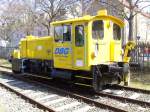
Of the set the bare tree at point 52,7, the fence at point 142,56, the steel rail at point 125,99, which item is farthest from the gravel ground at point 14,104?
the bare tree at point 52,7

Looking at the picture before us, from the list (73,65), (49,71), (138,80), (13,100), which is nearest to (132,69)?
Answer: (138,80)

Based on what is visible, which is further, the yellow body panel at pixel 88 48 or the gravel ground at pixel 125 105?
the yellow body panel at pixel 88 48

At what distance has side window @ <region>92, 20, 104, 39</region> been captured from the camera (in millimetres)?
13312

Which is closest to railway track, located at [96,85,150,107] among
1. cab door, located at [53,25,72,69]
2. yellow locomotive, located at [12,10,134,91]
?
yellow locomotive, located at [12,10,134,91]

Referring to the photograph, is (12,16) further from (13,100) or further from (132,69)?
(13,100)

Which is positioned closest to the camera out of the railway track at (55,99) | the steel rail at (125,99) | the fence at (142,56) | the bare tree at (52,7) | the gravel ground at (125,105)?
the gravel ground at (125,105)

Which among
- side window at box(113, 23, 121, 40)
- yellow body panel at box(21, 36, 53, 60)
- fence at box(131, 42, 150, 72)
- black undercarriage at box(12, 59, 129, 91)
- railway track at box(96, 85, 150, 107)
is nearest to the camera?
railway track at box(96, 85, 150, 107)

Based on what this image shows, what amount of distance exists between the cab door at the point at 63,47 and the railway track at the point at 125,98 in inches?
79.5

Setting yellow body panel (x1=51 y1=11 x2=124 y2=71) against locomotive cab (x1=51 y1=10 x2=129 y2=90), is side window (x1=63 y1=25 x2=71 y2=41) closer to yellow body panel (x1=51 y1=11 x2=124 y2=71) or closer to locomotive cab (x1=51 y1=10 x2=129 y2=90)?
locomotive cab (x1=51 y1=10 x2=129 y2=90)

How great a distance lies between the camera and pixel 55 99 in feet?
41.6

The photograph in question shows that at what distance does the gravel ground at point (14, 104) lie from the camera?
11091 millimetres

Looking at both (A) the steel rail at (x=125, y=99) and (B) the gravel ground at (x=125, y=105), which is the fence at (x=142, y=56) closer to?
(A) the steel rail at (x=125, y=99)

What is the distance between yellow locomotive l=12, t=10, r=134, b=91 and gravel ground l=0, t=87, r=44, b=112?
7.96 feet

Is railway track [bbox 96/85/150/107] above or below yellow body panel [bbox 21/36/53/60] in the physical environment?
below
